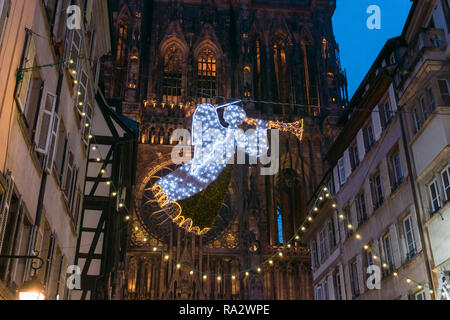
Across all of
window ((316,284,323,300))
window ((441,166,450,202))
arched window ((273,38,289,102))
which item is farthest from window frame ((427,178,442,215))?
arched window ((273,38,289,102))

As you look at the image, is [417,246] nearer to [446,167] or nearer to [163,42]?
[446,167]

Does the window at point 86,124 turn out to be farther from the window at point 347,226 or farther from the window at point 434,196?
the window at point 347,226

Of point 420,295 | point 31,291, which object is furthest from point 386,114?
point 31,291

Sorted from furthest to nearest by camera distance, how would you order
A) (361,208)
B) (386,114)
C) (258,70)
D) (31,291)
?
(258,70) < (361,208) < (386,114) < (31,291)

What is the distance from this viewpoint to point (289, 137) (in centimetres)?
3572

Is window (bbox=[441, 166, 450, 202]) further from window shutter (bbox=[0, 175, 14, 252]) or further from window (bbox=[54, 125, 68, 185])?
window shutter (bbox=[0, 175, 14, 252])

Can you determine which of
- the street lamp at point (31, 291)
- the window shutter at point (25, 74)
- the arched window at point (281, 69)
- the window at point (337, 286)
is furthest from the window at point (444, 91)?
the arched window at point (281, 69)

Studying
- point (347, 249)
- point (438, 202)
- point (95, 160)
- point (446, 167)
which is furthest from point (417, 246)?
point (95, 160)

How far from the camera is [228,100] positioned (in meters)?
35.7

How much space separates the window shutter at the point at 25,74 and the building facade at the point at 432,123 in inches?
372

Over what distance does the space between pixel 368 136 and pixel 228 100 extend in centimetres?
1696

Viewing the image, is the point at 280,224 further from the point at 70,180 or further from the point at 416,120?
the point at 70,180

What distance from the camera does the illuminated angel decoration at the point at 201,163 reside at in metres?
31.4
